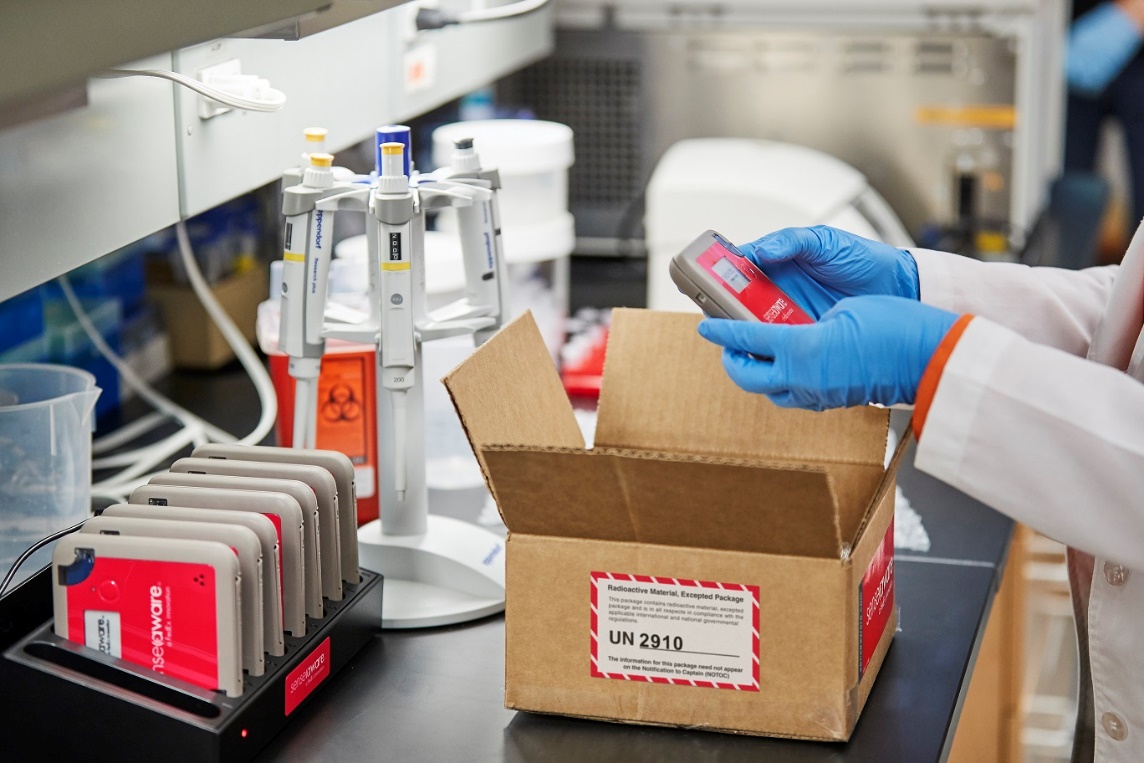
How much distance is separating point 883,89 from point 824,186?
35 cm

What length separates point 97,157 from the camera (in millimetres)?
1144

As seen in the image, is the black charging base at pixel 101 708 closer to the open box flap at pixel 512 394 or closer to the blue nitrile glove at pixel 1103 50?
the open box flap at pixel 512 394

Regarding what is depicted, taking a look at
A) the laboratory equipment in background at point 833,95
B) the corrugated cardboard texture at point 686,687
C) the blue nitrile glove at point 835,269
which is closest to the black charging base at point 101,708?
the corrugated cardboard texture at point 686,687

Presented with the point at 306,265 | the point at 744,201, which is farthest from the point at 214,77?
the point at 744,201

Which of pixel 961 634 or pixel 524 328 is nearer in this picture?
pixel 524 328

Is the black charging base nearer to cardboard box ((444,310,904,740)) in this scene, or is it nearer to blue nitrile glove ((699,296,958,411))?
cardboard box ((444,310,904,740))

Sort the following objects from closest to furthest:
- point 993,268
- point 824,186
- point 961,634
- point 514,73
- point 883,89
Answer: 1. point 961,634
2. point 993,268
3. point 824,186
4. point 883,89
5. point 514,73

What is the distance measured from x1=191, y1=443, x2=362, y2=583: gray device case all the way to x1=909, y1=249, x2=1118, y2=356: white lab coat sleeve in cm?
62

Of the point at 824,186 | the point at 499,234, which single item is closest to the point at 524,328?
the point at 499,234

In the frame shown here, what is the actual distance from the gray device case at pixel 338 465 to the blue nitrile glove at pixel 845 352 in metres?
0.35

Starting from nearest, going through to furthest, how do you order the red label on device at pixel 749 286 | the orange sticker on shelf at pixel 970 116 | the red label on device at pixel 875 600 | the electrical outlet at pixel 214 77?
the red label on device at pixel 875 600, the red label on device at pixel 749 286, the electrical outlet at pixel 214 77, the orange sticker on shelf at pixel 970 116

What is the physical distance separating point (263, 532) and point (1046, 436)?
1.98ft

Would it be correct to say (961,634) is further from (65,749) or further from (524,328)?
(65,749)

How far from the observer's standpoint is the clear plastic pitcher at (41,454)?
1.22m
